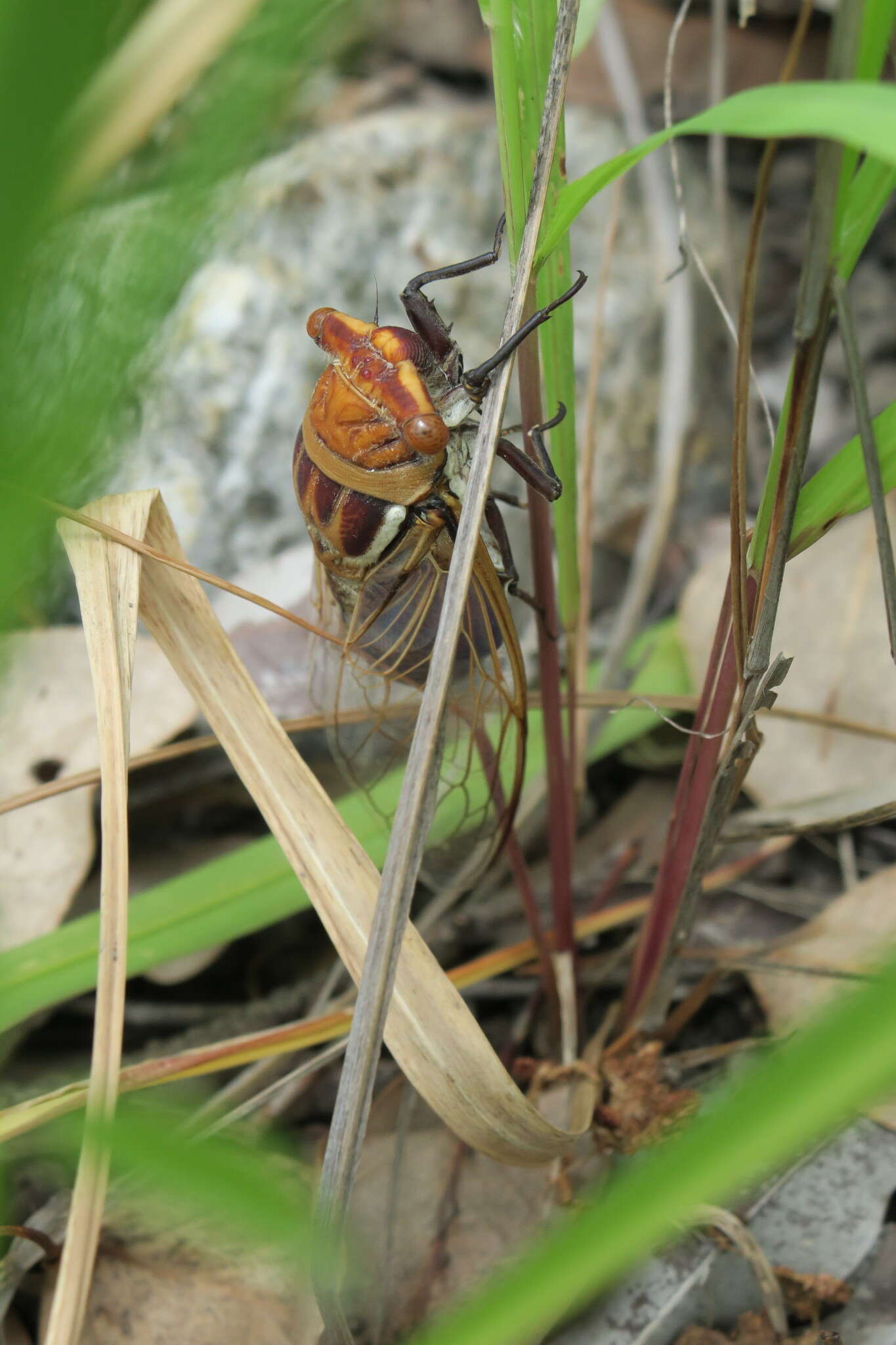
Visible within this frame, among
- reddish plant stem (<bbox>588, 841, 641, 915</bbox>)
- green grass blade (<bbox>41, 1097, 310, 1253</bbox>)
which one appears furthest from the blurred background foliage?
reddish plant stem (<bbox>588, 841, 641, 915</bbox>)

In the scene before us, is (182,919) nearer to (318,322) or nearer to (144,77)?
(318,322)

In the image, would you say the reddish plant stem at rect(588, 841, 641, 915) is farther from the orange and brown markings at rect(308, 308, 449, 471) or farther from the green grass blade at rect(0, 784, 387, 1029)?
the orange and brown markings at rect(308, 308, 449, 471)

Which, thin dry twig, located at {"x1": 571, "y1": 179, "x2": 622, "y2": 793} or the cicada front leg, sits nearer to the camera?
the cicada front leg

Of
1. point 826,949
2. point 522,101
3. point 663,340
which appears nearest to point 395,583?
point 522,101

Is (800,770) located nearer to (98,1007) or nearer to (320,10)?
(98,1007)

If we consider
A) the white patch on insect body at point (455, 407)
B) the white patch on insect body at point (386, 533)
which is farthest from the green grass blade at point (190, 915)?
the white patch on insect body at point (455, 407)
